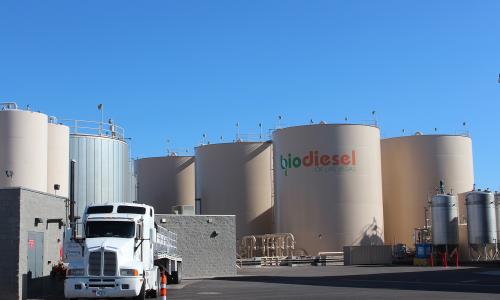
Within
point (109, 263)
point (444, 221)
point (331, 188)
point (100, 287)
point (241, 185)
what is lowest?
point (100, 287)

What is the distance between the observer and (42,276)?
89.4 ft

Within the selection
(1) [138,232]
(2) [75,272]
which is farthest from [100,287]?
(1) [138,232]

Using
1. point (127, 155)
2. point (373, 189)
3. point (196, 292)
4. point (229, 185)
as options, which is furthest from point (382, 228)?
point (196, 292)

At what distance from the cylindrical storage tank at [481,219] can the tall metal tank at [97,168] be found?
85.7 ft

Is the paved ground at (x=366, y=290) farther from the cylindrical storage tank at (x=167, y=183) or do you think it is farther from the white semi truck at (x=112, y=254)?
the cylindrical storage tank at (x=167, y=183)

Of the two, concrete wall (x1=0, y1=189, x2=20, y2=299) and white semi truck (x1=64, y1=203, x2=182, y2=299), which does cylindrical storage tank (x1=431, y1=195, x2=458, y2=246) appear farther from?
concrete wall (x1=0, y1=189, x2=20, y2=299)

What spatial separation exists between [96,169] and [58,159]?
2766 mm

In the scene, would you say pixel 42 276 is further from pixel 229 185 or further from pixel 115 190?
pixel 229 185

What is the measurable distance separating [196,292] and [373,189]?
3133 centimetres

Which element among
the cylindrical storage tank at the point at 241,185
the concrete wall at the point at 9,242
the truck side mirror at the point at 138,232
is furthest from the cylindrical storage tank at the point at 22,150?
the cylindrical storage tank at the point at 241,185

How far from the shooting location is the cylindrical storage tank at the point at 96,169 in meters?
41.4

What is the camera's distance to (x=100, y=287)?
21.3m

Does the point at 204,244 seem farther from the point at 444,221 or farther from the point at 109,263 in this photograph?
the point at 109,263

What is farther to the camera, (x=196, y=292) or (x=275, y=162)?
(x=275, y=162)
